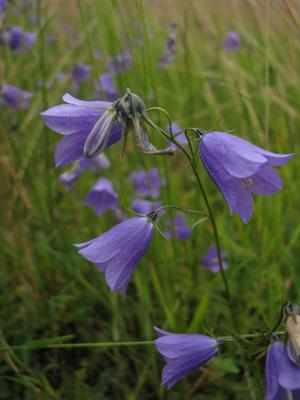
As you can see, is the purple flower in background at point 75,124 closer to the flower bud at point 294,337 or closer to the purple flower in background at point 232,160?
the purple flower in background at point 232,160

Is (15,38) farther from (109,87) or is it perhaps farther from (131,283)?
(131,283)

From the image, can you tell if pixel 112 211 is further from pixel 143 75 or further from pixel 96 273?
pixel 143 75

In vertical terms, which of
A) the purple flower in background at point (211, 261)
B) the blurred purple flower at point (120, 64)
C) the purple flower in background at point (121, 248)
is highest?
the blurred purple flower at point (120, 64)

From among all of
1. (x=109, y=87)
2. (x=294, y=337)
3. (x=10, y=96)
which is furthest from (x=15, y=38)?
(x=294, y=337)

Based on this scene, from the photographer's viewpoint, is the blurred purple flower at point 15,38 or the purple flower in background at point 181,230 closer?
the purple flower in background at point 181,230

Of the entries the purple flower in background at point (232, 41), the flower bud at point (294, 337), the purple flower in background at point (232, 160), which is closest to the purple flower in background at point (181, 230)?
the purple flower in background at point (232, 160)

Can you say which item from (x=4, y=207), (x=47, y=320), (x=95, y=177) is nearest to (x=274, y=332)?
(x=47, y=320)

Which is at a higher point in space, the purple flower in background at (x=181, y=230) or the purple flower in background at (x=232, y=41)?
the purple flower in background at (x=232, y=41)

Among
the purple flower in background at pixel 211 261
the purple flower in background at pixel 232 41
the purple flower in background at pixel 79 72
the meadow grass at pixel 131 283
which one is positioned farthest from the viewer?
the purple flower in background at pixel 79 72

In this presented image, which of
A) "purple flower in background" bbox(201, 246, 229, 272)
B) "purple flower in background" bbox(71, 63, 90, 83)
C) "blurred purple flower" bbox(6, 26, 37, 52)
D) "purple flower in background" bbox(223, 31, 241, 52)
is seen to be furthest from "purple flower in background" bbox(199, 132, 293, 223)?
"purple flower in background" bbox(71, 63, 90, 83)
